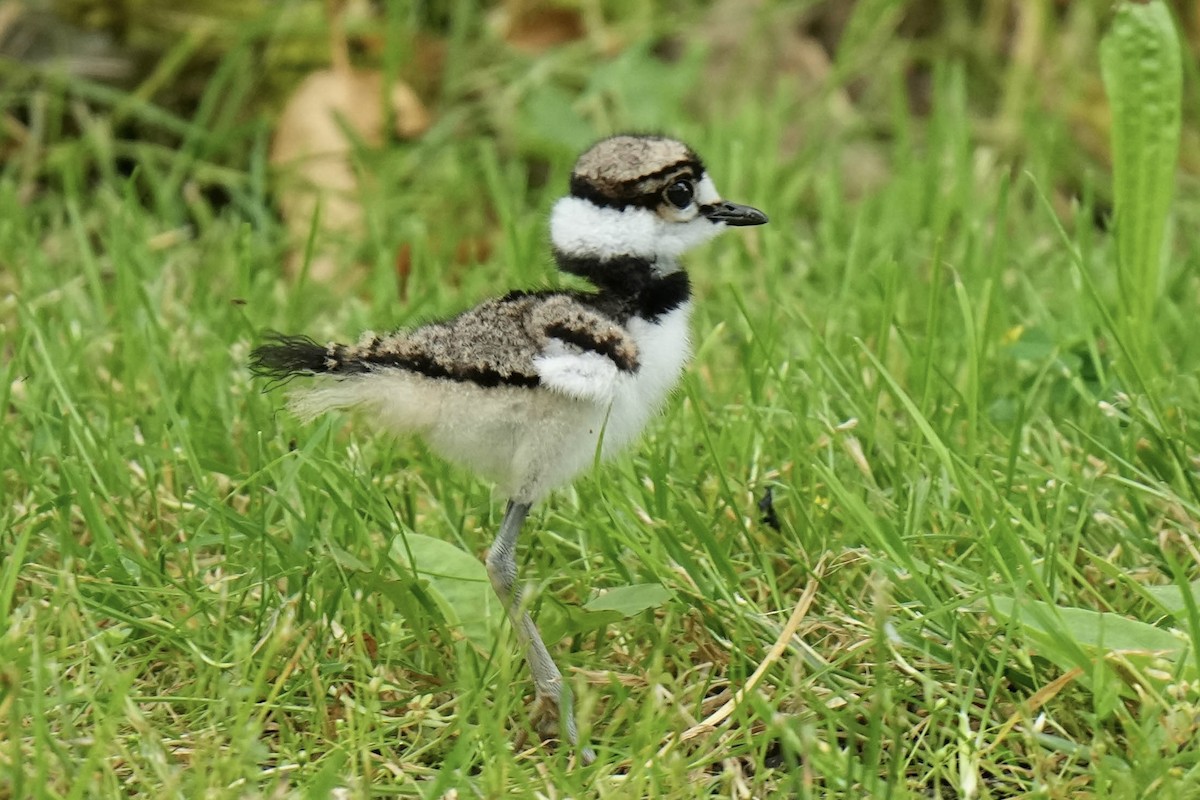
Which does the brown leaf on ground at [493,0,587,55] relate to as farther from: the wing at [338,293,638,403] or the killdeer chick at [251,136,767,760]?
the wing at [338,293,638,403]

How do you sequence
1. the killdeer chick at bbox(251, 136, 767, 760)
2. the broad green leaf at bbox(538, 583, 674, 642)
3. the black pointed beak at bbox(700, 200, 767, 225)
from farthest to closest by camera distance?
1. the black pointed beak at bbox(700, 200, 767, 225)
2. the broad green leaf at bbox(538, 583, 674, 642)
3. the killdeer chick at bbox(251, 136, 767, 760)

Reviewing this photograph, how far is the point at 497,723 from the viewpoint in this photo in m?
2.59

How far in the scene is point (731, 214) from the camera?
325 cm

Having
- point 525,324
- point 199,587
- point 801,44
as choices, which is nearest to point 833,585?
point 525,324

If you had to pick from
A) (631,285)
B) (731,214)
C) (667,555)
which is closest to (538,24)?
(731,214)

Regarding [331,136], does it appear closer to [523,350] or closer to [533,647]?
[523,350]

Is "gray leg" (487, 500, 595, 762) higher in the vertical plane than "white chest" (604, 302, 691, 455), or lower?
lower

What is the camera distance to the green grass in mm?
2645

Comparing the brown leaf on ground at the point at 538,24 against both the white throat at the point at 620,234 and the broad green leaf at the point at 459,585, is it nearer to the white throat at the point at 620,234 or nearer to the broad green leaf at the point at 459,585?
the white throat at the point at 620,234

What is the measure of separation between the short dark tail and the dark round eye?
29.3 inches

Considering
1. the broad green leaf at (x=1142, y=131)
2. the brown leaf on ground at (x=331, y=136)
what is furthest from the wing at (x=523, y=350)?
the brown leaf on ground at (x=331, y=136)

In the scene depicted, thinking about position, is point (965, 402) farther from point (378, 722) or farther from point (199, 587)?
point (199, 587)

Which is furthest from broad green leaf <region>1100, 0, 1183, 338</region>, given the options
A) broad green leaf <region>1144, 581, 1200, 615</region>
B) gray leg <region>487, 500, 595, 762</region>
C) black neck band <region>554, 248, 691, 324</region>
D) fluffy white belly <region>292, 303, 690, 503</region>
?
gray leg <region>487, 500, 595, 762</region>

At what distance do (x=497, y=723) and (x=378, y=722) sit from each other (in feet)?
1.02
